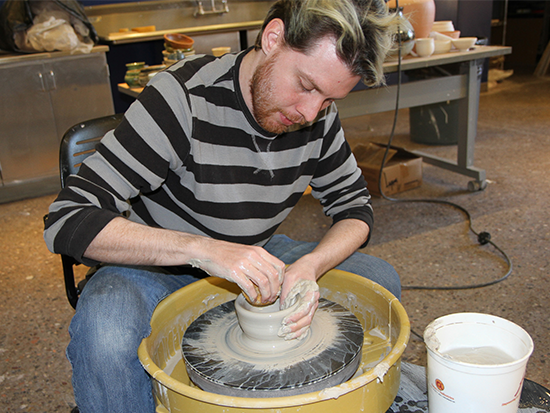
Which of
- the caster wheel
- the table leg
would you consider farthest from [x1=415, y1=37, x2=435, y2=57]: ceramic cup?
the caster wheel

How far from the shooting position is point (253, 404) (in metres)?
0.81

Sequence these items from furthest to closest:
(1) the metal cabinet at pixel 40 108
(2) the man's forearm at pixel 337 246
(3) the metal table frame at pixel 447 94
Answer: (1) the metal cabinet at pixel 40 108 < (3) the metal table frame at pixel 447 94 < (2) the man's forearm at pixel 337 246

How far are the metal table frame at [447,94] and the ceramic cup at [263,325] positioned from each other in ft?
6.12

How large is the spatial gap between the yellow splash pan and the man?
56mm

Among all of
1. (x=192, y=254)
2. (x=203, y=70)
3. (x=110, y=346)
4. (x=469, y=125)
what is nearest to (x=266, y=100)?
(x=203, y=70)

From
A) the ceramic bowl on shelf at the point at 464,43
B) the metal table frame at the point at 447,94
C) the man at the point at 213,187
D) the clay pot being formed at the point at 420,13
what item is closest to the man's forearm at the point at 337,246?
the man at the point at 213,187

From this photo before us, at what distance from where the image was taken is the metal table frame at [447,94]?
2740 mm

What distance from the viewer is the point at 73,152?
1.36 m

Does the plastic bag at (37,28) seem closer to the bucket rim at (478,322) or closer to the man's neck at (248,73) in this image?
the man's neck at (248,73)

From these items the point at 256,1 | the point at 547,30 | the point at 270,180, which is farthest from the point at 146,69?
the point at 547,30

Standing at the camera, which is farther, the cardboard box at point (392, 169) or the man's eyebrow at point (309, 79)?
the cardboard box at point (392, 169)

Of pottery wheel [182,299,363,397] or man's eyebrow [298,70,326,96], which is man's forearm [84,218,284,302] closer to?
pottery wheel [182,299,363,397]

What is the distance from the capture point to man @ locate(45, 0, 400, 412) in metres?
1.00

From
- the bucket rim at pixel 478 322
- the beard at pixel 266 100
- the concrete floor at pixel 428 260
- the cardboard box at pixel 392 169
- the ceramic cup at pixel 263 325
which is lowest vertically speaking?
the concrete floor at pixel 428 260
